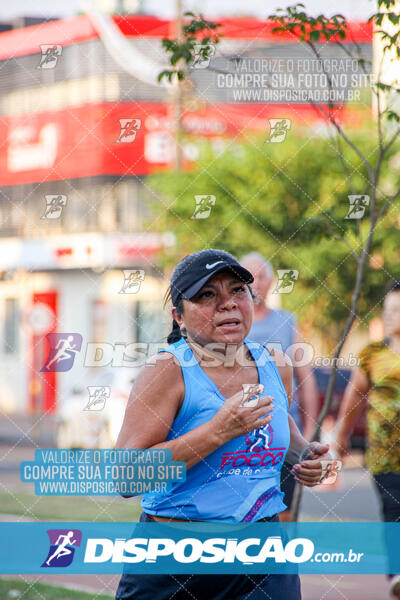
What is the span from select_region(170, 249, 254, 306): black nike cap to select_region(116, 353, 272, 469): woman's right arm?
24 centimetres

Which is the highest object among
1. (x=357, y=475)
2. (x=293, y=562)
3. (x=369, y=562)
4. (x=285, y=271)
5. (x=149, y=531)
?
(x=285, y=271)

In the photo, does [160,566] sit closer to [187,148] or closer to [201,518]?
[201,518]

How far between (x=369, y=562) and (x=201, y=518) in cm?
163

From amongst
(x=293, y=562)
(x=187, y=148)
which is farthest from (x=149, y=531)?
(x=187, y=148)

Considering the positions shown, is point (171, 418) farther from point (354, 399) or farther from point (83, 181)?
point (83, 181)

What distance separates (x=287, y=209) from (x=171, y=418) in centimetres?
1323

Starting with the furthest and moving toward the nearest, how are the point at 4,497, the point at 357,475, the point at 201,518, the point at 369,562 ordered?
the point at 357,475
the point at 4,497
the point at 369,562
the point at 201,518

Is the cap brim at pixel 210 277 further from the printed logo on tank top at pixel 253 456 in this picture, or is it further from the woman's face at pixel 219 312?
the printed logo on tank top at pixel 253 456

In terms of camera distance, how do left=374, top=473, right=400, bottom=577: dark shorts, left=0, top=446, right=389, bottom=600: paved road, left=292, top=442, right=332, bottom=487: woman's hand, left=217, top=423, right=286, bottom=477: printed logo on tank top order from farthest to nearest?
left=0, top=446, right=389, bottom=600: paved road → left=374, top=473, right=400, bottom=577: dark shorts → left=292, top=442, right=332, bottom=487: woman's hand → left=217, top=423, right=286, bottom=477: printed logo on tank top

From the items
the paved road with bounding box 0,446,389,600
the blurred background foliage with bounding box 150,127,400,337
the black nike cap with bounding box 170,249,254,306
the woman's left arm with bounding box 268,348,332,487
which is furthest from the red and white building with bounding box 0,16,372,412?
the black nike cap with bounding box 170,249,254,306

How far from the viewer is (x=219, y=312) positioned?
3189mm

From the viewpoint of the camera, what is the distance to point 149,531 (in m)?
3.26

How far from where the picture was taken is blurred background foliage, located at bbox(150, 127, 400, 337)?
52.5ft

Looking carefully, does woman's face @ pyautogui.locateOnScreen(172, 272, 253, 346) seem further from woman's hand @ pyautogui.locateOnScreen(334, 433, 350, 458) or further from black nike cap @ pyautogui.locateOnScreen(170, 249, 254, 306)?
woman's hand @ pyautogui.locateOnScreen(334, 433, 350, 458)
